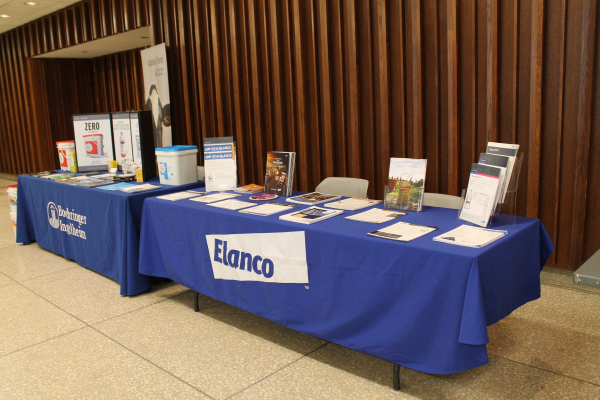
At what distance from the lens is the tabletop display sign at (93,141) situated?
15.4 feet

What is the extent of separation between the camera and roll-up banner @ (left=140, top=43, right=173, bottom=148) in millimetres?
6531

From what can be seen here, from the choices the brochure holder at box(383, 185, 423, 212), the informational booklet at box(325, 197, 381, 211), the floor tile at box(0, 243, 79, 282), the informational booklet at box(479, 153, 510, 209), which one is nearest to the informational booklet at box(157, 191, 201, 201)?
the informational booklet at box(325, 197, 381, 211)

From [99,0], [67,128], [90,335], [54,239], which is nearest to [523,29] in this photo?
[90,335]

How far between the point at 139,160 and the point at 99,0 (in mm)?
4584

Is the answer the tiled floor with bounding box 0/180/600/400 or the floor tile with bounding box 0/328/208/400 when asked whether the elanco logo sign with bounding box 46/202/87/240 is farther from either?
the floor tile with bounding box 0/328/208/400

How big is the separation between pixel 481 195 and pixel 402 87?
2.21m

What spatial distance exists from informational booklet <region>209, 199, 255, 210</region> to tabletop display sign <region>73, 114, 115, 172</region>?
7.08 feet

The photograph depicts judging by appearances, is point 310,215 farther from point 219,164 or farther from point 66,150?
point 66,150

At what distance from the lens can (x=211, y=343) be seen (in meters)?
2.83

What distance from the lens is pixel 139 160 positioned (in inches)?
174

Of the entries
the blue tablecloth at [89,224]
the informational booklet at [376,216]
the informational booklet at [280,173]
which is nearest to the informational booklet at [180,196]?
the blue tablecloth at [89,224]

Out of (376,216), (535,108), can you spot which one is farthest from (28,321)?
(535,108)

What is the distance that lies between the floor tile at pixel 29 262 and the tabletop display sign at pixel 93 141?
1010 mm

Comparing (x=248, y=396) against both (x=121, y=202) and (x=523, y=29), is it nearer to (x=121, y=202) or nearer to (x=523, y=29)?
(x=121, y=202)
